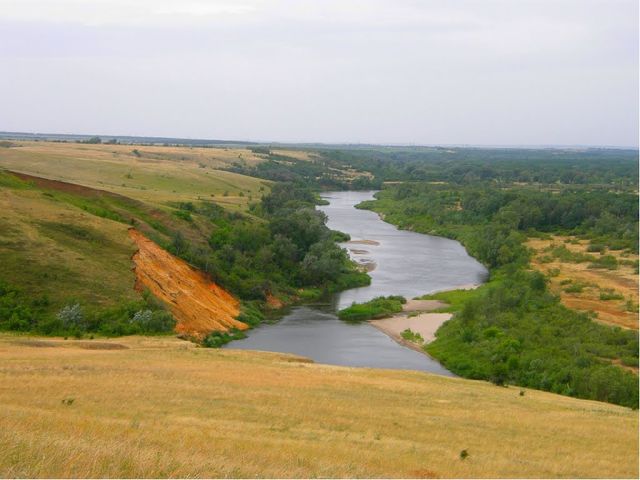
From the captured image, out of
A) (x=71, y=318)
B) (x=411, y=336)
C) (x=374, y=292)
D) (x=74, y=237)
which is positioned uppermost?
(x=74, y=237)

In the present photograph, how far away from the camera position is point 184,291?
129 ft

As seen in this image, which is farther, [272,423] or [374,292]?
[374,292]

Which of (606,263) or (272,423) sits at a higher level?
(272,423)

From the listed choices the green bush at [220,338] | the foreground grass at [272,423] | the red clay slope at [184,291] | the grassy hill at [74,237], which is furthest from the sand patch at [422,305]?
the foreground grass at [272,423]

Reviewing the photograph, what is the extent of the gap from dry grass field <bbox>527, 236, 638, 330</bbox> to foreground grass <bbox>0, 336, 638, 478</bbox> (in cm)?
1938

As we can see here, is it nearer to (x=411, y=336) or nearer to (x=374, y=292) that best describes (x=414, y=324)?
(x=411, y=336)

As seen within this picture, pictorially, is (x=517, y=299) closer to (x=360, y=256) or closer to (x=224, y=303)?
(x=224, y=303)

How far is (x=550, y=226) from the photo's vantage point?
8000cm

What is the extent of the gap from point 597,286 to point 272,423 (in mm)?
38606

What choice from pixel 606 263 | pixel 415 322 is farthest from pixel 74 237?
pixel 606 263

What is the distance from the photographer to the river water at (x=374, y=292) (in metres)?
33.7

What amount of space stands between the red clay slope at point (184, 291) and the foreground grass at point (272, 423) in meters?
11.6

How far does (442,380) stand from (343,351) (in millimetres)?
10072

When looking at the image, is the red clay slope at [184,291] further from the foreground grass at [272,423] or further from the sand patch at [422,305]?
the foreground grass at [272,423]
